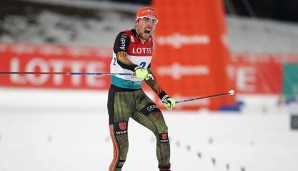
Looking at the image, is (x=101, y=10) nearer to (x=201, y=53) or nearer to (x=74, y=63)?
(x=74, y=63)

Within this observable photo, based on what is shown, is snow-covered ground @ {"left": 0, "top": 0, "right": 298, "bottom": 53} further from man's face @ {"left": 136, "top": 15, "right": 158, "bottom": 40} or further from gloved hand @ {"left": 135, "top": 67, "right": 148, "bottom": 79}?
gloved hand @ {"left": 135, "top": 67, "right": 148, "bottom": 79}

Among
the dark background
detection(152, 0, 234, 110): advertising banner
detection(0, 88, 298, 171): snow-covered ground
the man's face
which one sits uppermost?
the dark background

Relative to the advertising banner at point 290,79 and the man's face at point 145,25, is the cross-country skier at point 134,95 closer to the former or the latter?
the man's face at point 145,25

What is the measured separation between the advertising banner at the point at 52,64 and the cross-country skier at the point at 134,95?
1681cm

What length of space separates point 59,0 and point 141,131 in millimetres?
22585

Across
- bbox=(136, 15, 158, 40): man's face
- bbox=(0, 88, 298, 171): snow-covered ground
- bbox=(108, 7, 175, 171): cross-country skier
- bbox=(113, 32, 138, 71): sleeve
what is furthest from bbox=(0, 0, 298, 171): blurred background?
bbox=(136, 15, 158, 40): man's face

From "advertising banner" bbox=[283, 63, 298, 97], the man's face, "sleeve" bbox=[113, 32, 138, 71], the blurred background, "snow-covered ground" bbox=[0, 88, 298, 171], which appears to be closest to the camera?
"sleeve" bbox=[113, 32, 138, 71]

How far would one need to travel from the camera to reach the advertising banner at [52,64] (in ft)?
73.3

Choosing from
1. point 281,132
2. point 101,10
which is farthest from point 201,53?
point 101,10

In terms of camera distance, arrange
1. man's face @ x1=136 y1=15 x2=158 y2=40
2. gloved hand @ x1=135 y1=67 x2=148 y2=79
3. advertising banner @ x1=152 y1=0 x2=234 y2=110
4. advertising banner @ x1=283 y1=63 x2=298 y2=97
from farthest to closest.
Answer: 1. advertising banner @ x1=283 y1=63 x2=298 y2=97
2. advertising banner @ x1=152 y1=0 x2=234 y2=110
3. man's face @ x1=136 y1=15 x2=158 y2=40
4. gloved hand @ x1=135 y1=67 x2=148 y2=79

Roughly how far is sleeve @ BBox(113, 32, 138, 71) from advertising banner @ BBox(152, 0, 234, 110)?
421 inches

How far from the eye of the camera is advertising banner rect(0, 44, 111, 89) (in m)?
22.3

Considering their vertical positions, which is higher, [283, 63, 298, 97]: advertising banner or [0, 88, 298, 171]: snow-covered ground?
[283, 63, 298, 97]: advertising banner

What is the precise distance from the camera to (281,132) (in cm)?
Answer: 1218
